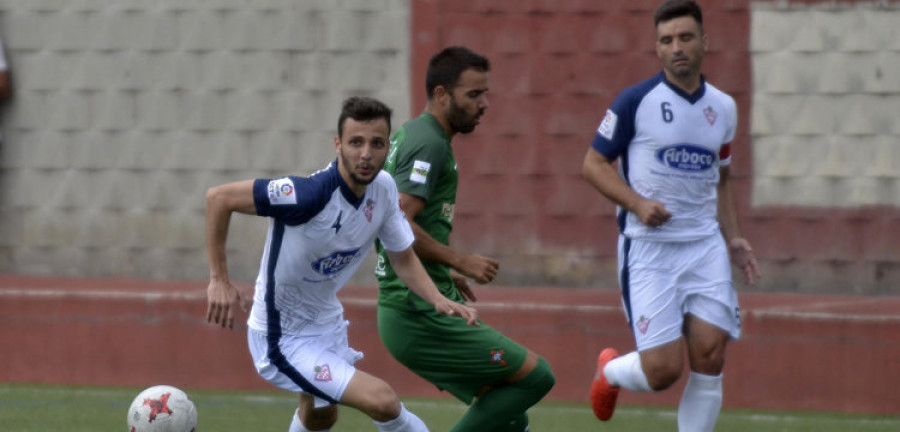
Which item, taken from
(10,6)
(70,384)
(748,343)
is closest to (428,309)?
(748,343)

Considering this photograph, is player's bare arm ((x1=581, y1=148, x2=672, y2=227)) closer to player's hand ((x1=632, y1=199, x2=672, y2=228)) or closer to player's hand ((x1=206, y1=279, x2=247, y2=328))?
player's hand ((x1=632, y1=199, x2=672, y2=228))

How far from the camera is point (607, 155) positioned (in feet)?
21.0

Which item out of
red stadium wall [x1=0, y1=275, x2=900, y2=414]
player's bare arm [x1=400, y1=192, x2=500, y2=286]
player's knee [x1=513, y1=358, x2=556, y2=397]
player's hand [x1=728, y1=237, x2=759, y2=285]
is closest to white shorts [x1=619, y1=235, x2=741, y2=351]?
player's hand [x1=728, y1=237, x2=759, y2=285]

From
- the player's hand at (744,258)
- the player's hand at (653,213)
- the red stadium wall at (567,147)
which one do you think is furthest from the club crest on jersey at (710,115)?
the red stadium wall at (567,147)

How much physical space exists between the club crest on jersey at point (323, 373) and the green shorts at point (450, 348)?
590 mm

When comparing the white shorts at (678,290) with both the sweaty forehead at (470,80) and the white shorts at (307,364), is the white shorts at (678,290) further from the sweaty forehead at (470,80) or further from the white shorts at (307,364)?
the white shorts at (307,364)

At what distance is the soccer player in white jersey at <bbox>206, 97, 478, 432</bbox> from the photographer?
5750mm

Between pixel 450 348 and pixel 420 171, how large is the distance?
796mm

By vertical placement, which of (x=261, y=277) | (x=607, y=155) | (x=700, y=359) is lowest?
(x=700, y=359)

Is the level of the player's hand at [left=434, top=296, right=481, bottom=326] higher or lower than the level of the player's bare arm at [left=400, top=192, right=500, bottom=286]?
lower

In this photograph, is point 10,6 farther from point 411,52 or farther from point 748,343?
point 748,343

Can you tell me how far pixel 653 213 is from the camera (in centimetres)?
612

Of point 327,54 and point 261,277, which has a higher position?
point 327,54

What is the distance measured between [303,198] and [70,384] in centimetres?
437
